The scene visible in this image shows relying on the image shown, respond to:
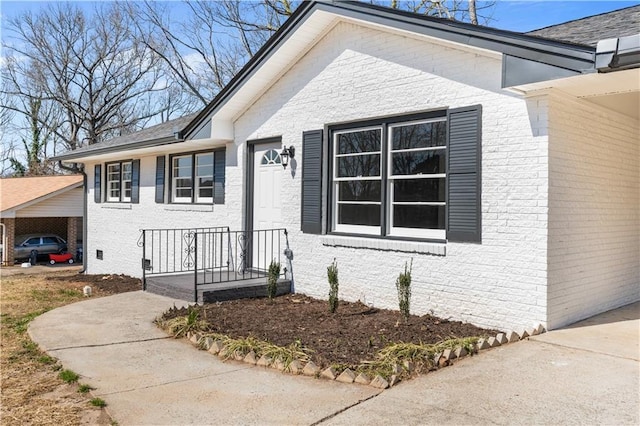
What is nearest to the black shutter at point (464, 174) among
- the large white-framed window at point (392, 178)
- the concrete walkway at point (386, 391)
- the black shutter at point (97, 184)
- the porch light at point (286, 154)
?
the large white-framed window at point (392, 178)

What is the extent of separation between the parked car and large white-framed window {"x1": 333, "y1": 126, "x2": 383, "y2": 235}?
2056cm

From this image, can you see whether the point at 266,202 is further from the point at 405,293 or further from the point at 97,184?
the point at 97,184

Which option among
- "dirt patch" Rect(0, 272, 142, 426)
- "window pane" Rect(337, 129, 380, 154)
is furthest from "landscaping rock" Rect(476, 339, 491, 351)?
"dirt patch" Rect(0, 272, 142, 426)

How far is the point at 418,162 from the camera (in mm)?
6992

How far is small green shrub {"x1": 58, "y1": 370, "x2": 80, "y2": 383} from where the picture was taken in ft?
15.0

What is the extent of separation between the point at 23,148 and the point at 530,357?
126ft

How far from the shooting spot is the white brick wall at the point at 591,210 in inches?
229

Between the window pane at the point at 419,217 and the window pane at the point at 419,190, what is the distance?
0.39ft

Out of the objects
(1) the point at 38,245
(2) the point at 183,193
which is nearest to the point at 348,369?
(2) the point at 183,193

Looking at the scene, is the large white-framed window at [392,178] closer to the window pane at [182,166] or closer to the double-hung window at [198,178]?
the double-hung window at [198,178]

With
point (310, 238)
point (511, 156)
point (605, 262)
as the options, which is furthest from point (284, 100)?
point (605, 262)

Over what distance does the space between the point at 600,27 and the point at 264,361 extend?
547 cm

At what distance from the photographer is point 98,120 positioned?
30.7 metres

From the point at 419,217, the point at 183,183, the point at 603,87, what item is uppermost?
the point at 603,87
